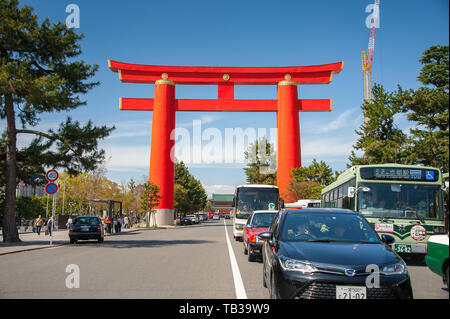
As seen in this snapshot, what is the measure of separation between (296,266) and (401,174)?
8468mm

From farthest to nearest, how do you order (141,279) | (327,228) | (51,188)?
1. (51,188)
2. (141,279)
3. (327,228)

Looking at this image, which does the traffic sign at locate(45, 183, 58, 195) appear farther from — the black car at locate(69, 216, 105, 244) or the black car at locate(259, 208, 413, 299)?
the black car at locate(259, 208, 413, 299)

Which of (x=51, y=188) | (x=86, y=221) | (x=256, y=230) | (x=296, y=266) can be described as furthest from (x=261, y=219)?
A: (x=86, y=221)

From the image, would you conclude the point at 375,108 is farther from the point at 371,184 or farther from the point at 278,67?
the point at 371,184

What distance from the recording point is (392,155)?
31.8 metres

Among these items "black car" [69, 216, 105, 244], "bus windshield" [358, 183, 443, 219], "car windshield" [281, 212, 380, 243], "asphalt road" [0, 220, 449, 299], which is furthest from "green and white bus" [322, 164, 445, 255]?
"black car" [69, 216, 105, 244]

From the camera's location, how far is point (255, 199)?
949 inches

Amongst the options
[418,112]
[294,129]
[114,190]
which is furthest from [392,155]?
[114,190]

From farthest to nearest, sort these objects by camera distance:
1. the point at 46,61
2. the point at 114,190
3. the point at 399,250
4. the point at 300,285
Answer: the point at 114,190 < the point at 46,61 < the point at 399,250 < the point at 300,285

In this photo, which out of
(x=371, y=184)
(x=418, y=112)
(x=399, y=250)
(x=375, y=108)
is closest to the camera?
(x=399, y=250)

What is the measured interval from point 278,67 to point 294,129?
6.93m

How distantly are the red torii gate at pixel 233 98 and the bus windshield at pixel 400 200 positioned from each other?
103 feet

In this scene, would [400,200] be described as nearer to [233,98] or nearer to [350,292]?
[350,292]

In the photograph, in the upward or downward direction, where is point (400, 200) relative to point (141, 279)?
upward
